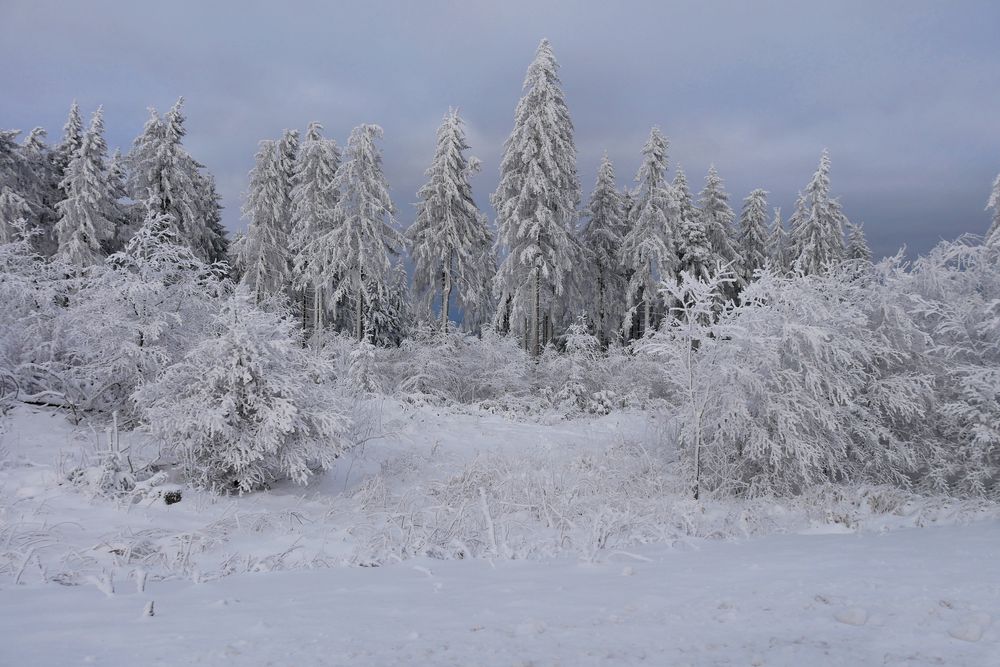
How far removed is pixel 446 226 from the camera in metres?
25.6

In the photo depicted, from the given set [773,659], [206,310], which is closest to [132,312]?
[206,310]

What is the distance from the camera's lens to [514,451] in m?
12.7

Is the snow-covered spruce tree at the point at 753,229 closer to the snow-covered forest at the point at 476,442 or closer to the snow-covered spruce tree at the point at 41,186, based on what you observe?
the snow-covered forest at the point at 476,442

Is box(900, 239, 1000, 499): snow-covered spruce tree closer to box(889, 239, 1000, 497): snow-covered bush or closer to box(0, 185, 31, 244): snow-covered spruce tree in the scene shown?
box(889, 239, 1000, 497): snow-covered bush

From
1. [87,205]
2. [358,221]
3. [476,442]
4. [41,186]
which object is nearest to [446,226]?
[358,221]

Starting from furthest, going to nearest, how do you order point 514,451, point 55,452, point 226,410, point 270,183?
point 270,183, point 514,451, point 55,452, point 226,410

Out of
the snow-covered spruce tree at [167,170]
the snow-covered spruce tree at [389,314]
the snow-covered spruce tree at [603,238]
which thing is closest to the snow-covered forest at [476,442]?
the snow-covered spruce tree at [603,238]

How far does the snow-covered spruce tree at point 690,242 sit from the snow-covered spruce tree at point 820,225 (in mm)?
6110

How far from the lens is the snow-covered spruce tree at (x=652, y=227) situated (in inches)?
1066

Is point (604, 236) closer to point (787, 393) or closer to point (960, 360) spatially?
point (960, 360)

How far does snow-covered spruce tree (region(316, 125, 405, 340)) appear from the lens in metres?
24.7

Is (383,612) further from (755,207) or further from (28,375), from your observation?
(755,207)

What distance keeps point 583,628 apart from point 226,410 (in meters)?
6.51

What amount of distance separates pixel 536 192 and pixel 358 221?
26.8 ft
